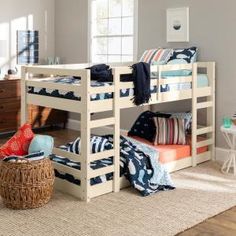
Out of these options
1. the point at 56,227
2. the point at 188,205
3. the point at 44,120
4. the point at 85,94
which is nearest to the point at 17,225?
the point at 56,227

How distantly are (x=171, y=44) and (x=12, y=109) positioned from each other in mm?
2206

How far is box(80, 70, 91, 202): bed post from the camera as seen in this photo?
10.8 feet

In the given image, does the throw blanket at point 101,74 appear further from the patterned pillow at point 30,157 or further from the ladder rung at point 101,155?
the patterned pillow at point 30,157

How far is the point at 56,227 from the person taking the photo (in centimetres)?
293

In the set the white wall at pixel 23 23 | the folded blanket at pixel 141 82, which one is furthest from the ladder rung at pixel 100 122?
the white wall at pixel 23 23

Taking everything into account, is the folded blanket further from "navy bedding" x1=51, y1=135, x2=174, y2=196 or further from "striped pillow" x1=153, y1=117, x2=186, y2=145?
"striped pillow" x1=153, y1=117, x2=186, y2=145

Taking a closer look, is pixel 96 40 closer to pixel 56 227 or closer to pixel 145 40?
pixel 145 40

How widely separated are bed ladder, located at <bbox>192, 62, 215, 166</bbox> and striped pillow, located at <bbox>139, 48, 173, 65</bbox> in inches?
13.7

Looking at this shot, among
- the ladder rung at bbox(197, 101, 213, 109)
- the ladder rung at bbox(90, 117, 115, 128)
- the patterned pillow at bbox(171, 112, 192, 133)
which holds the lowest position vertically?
the patterned pillow at bbox(171, 112, 192, 133)

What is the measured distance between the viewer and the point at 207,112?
470 centimetres

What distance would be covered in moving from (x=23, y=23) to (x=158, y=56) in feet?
7.70

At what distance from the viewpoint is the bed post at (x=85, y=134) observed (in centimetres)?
331

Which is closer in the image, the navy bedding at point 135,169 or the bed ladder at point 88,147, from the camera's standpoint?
the bed ladder at point 88,147

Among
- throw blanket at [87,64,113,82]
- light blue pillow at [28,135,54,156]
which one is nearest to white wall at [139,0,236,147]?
throw blanket at [87,64,113,82]
